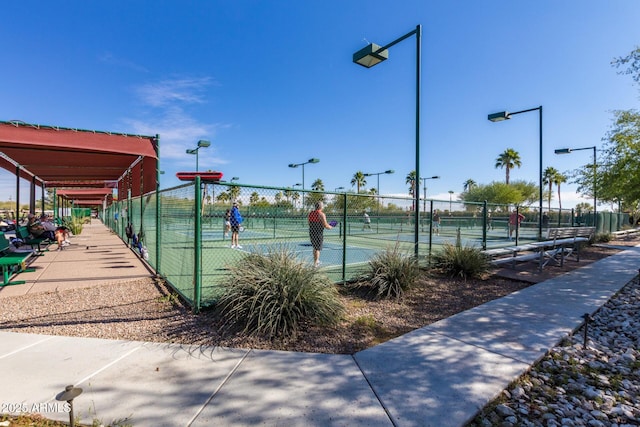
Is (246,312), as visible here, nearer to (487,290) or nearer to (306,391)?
(306,391)

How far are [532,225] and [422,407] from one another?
21939 mm

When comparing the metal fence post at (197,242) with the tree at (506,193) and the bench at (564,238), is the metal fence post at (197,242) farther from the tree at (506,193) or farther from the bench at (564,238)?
the tree at (506,193)

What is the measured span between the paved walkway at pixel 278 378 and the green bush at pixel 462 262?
9.61ft

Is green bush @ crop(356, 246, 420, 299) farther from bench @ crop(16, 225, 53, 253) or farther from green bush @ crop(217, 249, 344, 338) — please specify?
bench @ crop(16, 225, 53, 253)

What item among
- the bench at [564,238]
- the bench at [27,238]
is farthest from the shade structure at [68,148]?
the bench at [564,238]

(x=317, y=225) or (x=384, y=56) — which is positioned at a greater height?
(x=384, y=56)

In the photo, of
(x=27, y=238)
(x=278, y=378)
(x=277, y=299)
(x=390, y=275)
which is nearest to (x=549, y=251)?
(x=390, y=275)

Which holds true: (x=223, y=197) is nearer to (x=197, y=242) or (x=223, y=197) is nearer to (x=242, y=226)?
(x=197, y=242)

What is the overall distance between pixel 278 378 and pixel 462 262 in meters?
5.92

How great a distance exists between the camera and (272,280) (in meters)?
4.37

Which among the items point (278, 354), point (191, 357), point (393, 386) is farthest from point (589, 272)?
point (191, 357)

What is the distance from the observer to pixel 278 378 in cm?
308

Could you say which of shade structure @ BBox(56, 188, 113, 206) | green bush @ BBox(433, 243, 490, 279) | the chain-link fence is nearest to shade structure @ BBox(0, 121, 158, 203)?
the chain-link fence

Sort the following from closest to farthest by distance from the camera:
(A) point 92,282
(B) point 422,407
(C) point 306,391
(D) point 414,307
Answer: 1. (B) point 422,407
2. (C) point 306,391
3. (D) point 414,307
4. (A) point 92,282
